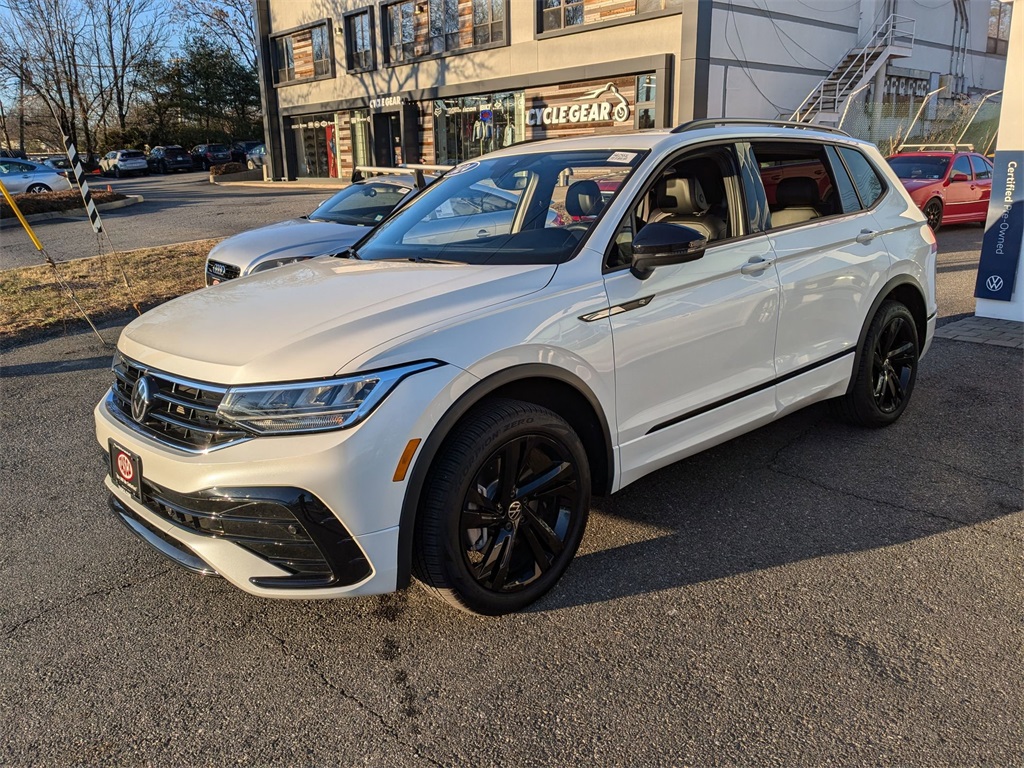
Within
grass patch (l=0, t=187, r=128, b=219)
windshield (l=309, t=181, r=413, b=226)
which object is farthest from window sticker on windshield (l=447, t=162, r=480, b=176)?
grass patch (l=0, t=187, r=128, b=219)

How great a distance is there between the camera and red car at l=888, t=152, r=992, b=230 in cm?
1504

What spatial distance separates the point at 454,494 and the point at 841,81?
80.2 feet

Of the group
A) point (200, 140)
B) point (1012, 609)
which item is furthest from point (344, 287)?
point (200, 140)

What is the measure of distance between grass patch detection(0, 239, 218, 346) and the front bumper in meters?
6.63

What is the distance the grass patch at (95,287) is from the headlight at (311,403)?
6.77 m

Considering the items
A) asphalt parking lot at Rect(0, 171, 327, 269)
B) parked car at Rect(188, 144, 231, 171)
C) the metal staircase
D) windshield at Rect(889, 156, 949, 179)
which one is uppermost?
the metal staircase

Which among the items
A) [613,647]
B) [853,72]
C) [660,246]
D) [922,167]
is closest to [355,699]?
[613,647]

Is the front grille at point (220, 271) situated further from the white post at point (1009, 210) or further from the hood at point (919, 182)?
the hood at point (919, 182)

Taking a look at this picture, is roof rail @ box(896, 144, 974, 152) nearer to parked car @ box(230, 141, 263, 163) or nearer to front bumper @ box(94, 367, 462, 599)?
front bumper @ box(94, 367, 462, 599)

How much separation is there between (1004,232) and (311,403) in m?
7.72

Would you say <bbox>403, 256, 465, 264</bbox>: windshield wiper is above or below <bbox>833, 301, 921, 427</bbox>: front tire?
above

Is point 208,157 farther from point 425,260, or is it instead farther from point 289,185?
point 425,260

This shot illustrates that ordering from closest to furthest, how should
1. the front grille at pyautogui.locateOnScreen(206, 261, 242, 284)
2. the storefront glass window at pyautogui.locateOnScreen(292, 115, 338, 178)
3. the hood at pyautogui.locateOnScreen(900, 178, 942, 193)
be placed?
the front grille at pyautogui.locateOnScreen(206, 261, 242, 284), the hood at pyautogui.locateOnScreen(900, 178, 942, 193), the storefront glass window at pyautogui.locateOnScreen(292, 115, 338, 178)

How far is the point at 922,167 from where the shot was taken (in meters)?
15.4
